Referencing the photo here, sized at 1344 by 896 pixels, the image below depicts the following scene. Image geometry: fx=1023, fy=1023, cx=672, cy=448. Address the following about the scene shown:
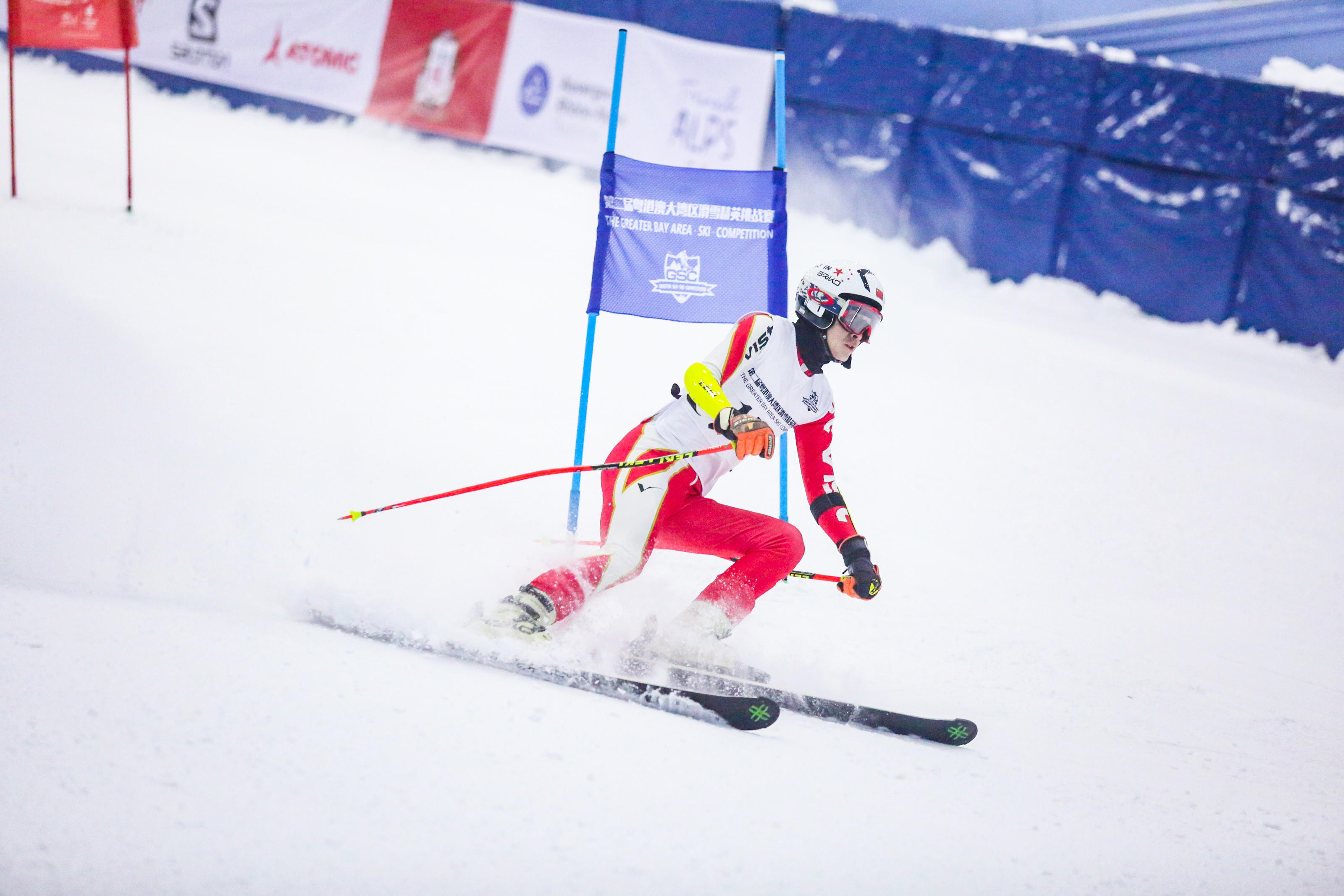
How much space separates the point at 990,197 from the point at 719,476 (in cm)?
804

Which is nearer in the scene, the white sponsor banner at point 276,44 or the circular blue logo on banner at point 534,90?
the circular blue logo on banner at point 534,90

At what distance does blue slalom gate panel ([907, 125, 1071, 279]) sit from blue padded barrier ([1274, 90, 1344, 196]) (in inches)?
80.6

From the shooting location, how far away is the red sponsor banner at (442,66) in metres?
11.3

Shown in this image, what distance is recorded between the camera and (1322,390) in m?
9.23

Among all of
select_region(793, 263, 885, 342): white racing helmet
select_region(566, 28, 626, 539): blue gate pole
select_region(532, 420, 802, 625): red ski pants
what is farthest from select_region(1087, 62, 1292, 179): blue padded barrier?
select_region(532, 420, 802, 625): red ski pants

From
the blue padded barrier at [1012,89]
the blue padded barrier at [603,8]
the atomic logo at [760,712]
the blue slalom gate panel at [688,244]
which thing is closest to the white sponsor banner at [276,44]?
the blue padded barrier at [603,8]

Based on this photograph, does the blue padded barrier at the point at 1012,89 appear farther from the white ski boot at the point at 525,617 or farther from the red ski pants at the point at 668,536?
the white ski boot at the point at 525,617

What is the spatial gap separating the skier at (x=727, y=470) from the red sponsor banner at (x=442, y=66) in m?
8.78

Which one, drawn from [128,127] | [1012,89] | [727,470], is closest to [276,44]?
[128,127]

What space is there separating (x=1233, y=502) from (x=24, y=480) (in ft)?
21.7

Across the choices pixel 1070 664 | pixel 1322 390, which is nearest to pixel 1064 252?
pixel 1322 390

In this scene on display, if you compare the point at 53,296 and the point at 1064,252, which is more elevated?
the point at 1064,252

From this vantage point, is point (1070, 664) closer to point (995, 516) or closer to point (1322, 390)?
point (995, 516)

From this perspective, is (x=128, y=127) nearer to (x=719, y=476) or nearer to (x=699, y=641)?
(x=719, y=476)
